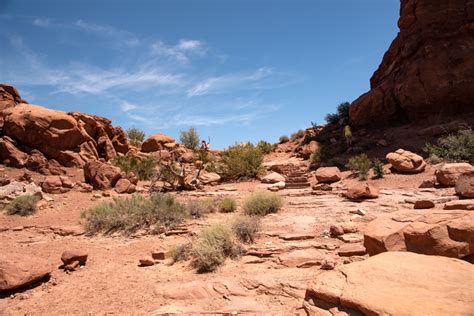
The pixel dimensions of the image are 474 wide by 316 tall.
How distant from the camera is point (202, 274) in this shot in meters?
5.46

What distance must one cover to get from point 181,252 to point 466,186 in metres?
6.66

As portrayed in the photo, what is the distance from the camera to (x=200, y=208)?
9.32 meters

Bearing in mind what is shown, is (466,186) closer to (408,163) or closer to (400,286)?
(408,163)

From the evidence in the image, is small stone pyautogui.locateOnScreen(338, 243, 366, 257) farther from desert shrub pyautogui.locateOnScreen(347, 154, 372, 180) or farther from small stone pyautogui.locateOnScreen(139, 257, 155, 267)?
desert shrub pyautogui.locateOnScreen(347, 154, 372, 180)

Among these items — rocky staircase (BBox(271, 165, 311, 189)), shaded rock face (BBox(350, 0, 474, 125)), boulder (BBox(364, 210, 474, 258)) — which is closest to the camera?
Result: boulder (BBox(364, 210, 474, 258))

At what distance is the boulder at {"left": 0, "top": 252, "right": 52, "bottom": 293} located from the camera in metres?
5.02

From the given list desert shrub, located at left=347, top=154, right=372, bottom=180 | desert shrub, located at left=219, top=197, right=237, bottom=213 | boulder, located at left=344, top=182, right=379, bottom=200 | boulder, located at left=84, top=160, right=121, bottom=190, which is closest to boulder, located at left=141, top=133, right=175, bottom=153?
boulder, located at left=84, top=160, right=121, bottom=190

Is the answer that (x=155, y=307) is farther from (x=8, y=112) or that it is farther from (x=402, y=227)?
(x=8, y=112)

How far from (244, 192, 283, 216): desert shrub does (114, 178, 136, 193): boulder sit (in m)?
6.66

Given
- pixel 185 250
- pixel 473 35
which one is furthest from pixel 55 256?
pixel 473 35

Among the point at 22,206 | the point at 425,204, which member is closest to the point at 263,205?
the point at 425,204

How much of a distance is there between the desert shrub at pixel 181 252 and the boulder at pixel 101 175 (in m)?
8.87

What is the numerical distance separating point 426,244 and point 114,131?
23737 mm

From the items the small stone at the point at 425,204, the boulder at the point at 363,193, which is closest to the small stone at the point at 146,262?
the small stone at the point at 425,204
